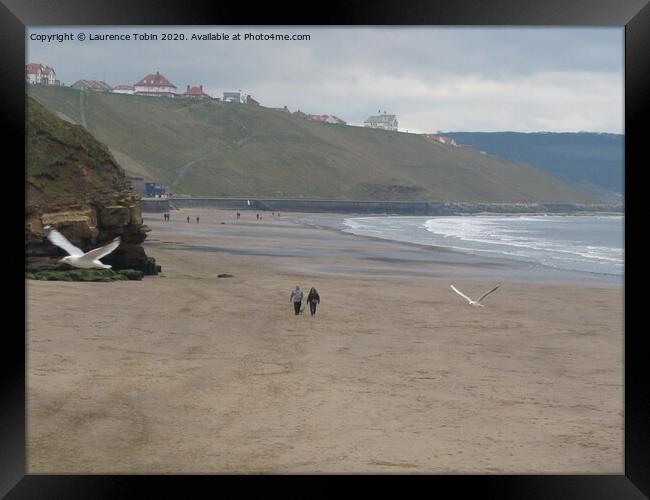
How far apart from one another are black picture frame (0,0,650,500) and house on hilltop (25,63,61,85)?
532 ft

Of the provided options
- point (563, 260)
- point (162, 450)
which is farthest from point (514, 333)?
point (563, 260)

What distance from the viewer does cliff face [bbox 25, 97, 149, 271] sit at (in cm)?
2203

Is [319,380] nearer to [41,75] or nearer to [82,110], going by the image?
[82,110]

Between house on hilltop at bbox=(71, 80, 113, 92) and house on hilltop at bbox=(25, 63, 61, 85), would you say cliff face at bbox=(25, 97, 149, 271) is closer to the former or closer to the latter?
house on hilltop at bbox=(25, 63, 61, 85)

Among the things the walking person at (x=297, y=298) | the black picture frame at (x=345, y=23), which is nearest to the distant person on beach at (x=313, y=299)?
the walking person at (x=297, y=298)

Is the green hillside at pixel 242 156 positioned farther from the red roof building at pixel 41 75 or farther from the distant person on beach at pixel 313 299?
the distant person on beach at pixel 313 299

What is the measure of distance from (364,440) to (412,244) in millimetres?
43435

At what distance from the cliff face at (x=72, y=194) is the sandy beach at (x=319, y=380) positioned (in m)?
1.28

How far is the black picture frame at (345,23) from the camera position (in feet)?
21.4

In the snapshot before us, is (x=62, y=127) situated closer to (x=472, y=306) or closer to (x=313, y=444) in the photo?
(x=472, y=306)

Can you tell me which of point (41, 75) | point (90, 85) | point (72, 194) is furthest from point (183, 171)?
point (72, 194)

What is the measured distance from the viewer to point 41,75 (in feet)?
551

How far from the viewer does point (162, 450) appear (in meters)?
8.65

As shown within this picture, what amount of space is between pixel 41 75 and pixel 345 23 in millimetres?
171962
